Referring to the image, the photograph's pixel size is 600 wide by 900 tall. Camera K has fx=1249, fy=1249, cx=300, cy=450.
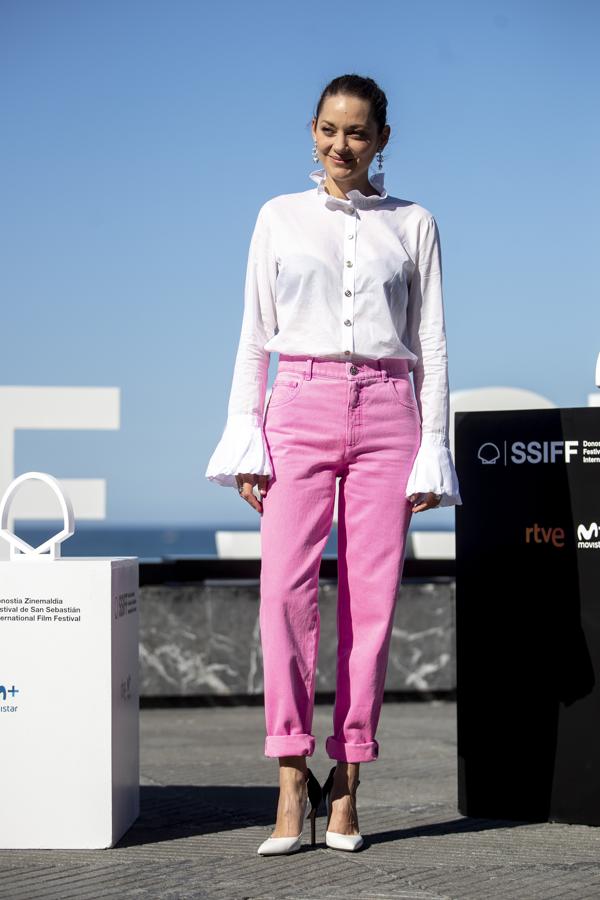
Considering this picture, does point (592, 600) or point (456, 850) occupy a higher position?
point (592, 600)

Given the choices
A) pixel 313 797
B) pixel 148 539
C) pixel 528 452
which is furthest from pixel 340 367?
pixel 148 539

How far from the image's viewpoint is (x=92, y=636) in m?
2.97

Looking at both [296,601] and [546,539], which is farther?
[546,539]

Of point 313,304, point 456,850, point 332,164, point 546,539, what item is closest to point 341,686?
point 456,850

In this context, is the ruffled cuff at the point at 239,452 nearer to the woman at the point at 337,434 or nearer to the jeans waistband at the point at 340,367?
the woman at the point at 337,434

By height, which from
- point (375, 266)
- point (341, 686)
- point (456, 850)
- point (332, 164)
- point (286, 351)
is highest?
point (332, 164)

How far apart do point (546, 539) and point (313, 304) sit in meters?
0.93

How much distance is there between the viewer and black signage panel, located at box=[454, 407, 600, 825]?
3.27m

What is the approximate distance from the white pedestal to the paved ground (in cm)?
8

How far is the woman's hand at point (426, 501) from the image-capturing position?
117 inches

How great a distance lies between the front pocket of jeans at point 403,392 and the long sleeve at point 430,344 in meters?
0.04

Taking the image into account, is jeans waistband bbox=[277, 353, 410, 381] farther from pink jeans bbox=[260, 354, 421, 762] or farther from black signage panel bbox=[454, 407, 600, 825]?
black signage panel bbox=[454, 407, 600, 825]

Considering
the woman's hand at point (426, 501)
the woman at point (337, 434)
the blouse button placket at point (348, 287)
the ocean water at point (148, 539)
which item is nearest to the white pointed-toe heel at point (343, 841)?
the woman at point (337, 434)

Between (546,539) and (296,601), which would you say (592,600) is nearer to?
(546,539)
